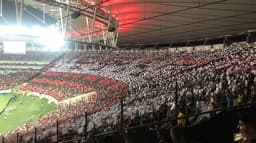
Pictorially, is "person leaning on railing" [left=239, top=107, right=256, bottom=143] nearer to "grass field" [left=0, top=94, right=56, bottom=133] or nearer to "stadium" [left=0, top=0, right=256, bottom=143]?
"stadium" [left=0, top=0, right=256, bottom=143]

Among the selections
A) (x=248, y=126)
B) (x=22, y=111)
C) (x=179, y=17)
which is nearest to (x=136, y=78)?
(x=179, y=17)

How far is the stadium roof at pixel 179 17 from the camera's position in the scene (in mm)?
26875

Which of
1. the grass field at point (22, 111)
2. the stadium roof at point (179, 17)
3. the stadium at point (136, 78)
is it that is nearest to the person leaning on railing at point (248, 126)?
the stadium at point (136, 78)

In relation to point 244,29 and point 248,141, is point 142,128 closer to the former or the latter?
point 248,141

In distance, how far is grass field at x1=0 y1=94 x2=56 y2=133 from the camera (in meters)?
31.8

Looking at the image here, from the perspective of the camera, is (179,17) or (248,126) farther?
(179,17)

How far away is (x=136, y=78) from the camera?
2711cm

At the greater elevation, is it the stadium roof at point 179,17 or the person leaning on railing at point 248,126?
the stadium roof at point 179,17

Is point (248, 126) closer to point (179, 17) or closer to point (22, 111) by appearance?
point (179, 17)

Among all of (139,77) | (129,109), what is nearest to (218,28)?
(139,77)

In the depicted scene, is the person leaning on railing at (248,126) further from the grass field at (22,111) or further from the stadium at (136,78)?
the grass field at (22,111)

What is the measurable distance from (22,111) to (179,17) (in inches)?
574

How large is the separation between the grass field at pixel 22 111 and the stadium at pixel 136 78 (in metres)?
0.10

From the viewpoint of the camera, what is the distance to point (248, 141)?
23.4ft
